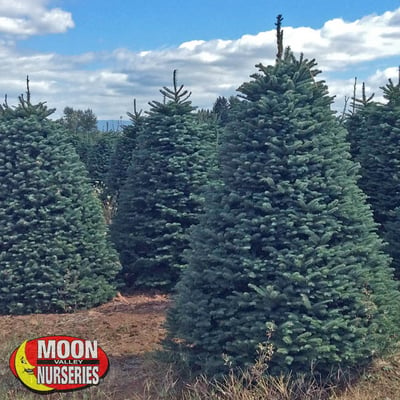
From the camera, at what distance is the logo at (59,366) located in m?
4.58

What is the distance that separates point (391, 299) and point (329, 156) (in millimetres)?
1232

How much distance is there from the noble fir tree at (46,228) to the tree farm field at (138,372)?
0.81 ft

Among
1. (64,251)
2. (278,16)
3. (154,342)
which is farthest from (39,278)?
(278,16)

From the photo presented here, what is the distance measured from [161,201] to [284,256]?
12.5ft

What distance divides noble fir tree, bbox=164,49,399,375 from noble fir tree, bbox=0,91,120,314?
8.31 feet

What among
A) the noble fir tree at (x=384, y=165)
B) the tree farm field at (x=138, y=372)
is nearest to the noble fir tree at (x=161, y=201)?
the tree farm field at (x=138, y=372)

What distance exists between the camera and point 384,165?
7527mm

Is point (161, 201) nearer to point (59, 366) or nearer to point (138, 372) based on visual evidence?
point (138, 372)

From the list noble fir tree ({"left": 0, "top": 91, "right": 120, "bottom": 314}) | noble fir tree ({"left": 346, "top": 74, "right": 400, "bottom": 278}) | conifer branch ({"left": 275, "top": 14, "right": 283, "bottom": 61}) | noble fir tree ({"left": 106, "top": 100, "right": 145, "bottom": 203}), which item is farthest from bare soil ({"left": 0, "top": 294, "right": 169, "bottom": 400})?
noble fir tree ({"left": 106, "top": 100, "right": 145, "bottom": 203})

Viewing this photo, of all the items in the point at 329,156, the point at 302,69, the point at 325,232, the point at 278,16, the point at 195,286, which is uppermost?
the point at 278,16

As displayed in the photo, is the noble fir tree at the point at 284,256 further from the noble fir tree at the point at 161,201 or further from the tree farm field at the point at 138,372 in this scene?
the noble fir tree at the point at 161,201

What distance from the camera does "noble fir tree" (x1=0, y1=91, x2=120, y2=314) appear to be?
682 centimetres

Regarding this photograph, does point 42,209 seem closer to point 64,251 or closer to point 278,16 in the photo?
point 64,251

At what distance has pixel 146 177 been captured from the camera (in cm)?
809
